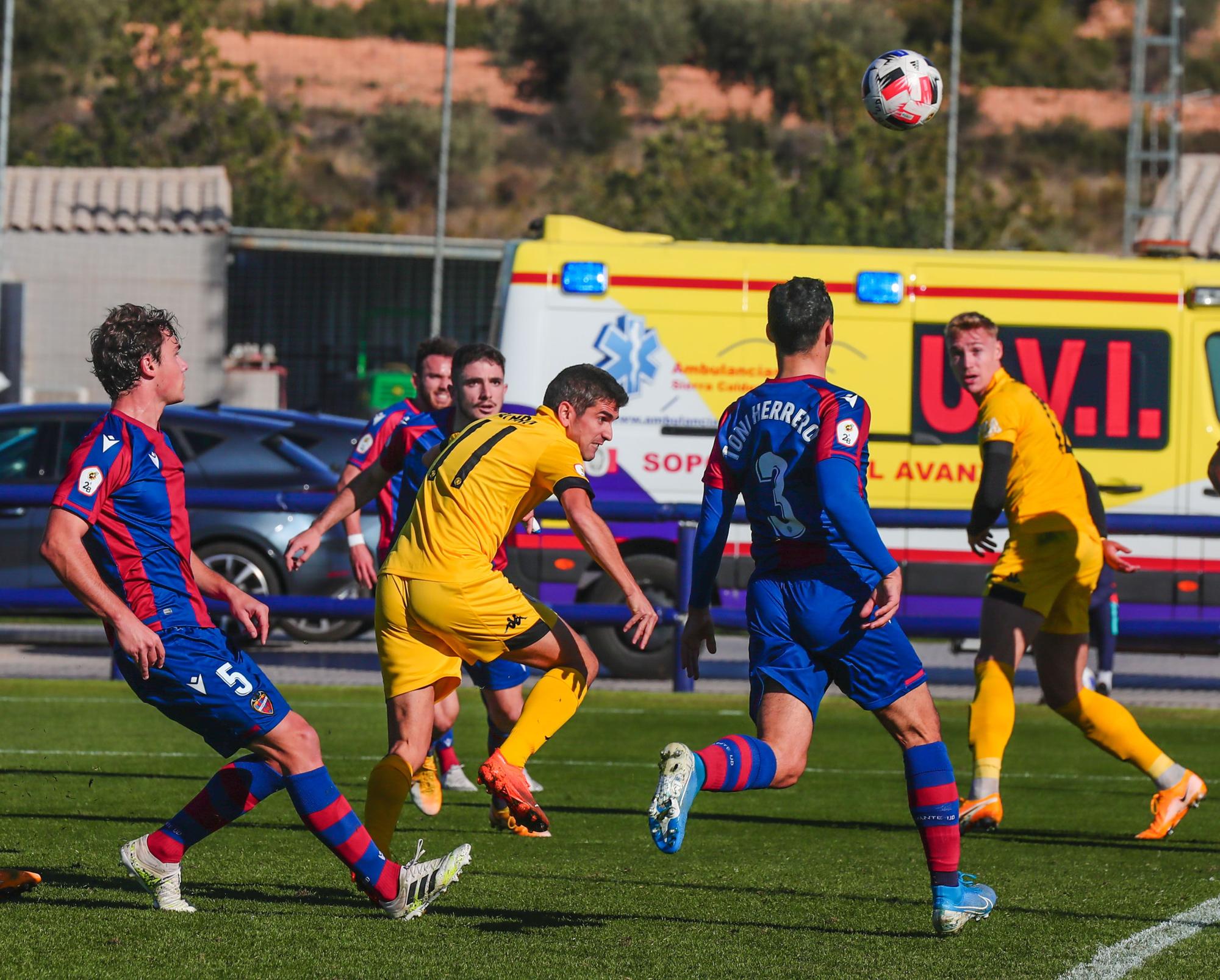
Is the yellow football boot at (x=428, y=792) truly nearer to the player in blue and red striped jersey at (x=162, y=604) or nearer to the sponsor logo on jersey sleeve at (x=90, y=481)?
the player in blue and red striped jersey at (x=162, y=604)

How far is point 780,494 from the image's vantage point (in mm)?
5000

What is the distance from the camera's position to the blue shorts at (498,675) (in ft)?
21.9

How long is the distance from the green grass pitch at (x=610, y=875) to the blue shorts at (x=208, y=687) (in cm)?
58

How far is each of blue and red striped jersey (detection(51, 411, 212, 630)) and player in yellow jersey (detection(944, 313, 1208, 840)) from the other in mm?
3324

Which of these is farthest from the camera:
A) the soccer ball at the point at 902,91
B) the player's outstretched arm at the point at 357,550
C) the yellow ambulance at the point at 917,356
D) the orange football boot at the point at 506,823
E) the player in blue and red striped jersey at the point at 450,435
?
the yellow ambulance at the point at 917,356

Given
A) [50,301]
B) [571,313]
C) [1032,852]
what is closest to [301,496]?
[571,313]

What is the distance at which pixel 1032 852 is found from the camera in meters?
6.61

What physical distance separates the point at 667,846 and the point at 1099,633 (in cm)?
683

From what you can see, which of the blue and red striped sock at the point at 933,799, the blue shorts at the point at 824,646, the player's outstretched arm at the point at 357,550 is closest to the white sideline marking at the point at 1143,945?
the blue and red striped sock at the point at 933,799

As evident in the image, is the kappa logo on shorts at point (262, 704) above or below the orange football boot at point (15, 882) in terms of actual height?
above

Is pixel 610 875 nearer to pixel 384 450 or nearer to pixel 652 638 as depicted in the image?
pixel 384 450

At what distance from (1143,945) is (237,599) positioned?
2.75 metres

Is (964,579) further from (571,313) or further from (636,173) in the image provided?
(636,173)

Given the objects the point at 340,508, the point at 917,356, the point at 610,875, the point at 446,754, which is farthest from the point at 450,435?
the point at 917,356
